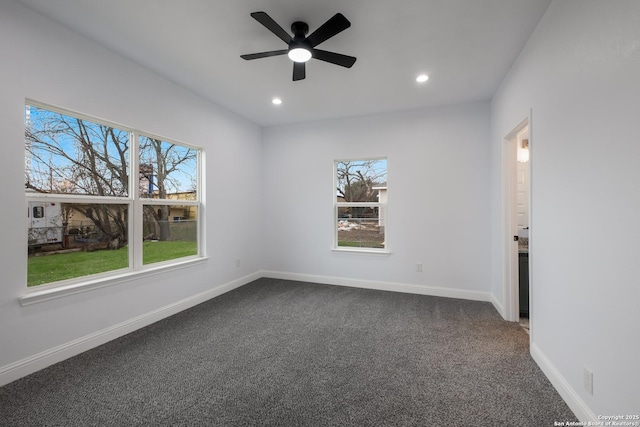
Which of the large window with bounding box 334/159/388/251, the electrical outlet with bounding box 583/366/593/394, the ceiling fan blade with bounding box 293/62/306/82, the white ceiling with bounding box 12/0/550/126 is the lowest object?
the electrical outlet with bounding box 583/366/593/394

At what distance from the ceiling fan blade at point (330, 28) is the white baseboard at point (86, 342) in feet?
10.5

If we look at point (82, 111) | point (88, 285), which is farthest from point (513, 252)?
point (82, 111)

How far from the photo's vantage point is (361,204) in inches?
178

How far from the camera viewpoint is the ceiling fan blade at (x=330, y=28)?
1.85 metres

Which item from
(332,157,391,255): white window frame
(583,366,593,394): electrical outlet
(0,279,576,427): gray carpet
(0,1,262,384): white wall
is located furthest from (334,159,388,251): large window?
(583,366,593,394): electrical outlet

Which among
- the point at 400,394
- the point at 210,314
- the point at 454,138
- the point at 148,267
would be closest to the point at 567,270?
the point at 400,394

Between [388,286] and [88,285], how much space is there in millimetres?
3670

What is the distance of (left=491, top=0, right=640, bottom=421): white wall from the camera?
4.21 ft

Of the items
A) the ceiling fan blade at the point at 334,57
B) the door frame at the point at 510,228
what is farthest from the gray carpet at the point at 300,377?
the ceiling fan blade at the point at 334,57

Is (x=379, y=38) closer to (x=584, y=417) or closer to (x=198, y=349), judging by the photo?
(x=584, y=417)

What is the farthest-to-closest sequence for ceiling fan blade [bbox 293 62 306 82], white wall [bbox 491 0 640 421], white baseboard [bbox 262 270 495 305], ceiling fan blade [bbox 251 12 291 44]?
white baseboard [bbox 262 270 495 305] < ceiling fan blade [bbox 293 62 306 82] < ceiling fan blade [bbox 251 12 291 44] < white wall [bbox 491 0 640 421]

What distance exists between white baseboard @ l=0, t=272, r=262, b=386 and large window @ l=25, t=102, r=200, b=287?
0.54 m

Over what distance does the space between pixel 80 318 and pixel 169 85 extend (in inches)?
103

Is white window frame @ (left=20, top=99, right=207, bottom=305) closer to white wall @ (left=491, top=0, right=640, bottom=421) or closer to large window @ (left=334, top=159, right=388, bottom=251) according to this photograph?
large window @ (left=334, top=159, right=388, bottom=251)
